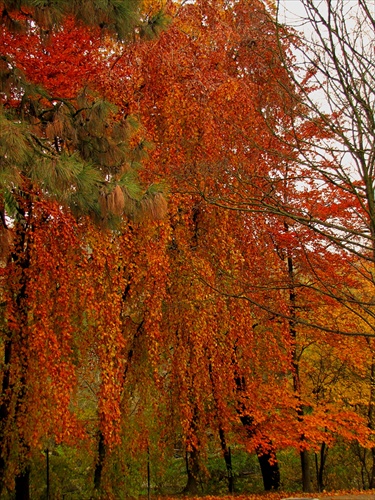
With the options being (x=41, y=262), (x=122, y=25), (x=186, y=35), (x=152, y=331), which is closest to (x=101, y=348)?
(x=152, y=331)

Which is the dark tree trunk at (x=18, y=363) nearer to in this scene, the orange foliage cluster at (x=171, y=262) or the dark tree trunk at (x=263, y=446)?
the orange foliage cluster at (x=171, y=262)

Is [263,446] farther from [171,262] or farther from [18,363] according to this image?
[18,363]

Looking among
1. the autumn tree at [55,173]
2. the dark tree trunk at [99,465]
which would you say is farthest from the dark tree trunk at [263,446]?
the autumn tree at [55,173]

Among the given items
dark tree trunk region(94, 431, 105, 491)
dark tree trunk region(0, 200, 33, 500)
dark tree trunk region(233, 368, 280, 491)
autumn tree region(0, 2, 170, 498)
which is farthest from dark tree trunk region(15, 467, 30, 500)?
dark tree trunk region(233, 368, 280, 491)

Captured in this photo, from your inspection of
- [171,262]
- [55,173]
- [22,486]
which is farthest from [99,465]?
[55,173]

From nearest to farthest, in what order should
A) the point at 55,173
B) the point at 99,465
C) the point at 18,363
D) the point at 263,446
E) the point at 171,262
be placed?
the point at 55,173 → the point at 18,363 → the point at 171,262 → the point at 99,465 → the point at 263,446

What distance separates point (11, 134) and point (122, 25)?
1641 millimetres

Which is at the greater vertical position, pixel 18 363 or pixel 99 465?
pixel 18 363

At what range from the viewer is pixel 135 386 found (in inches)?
269

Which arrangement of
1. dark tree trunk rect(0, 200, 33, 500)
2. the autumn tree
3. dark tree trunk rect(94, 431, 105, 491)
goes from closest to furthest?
the autumn tree → dark tree trunk rect(0, 200, 33, 500) → dark tree trunk rect(94, 431, 105, 491)

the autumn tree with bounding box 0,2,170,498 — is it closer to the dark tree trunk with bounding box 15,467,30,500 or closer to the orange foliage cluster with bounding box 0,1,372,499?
the orange foliage cluster with bounding box 0,1,372,499

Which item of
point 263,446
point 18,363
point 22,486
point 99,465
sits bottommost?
point 22,486

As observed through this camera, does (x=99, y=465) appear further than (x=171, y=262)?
Yes

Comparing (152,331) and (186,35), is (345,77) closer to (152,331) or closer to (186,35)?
(152,331)
